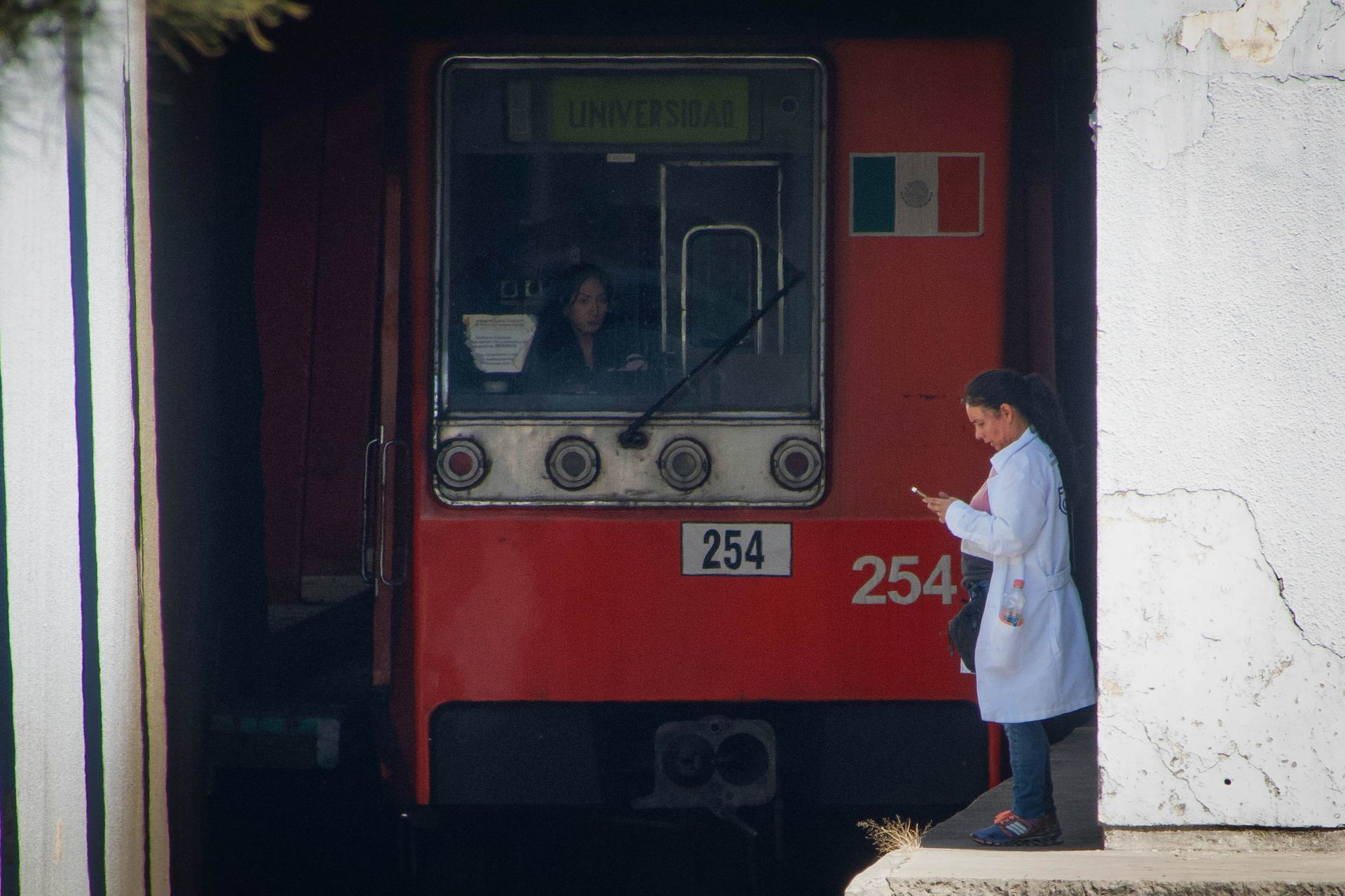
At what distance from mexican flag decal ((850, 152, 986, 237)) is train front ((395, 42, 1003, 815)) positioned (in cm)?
1

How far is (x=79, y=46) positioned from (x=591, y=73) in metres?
1.35

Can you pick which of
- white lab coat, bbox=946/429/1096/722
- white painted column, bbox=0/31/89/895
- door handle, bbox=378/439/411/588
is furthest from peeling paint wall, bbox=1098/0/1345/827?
white painted column, bbox=0/31/89/895

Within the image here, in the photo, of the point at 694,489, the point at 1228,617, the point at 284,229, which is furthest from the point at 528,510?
the point at 1228,617

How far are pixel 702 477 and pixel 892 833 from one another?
1094 millimetres

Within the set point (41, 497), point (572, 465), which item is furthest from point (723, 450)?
point (41, 497)

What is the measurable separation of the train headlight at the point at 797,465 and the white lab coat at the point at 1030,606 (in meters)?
0.44

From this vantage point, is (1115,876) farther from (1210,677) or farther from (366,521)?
(366,521)

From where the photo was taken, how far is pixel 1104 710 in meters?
3.68

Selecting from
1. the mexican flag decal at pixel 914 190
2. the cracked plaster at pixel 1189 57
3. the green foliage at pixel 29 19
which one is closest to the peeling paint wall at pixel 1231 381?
the cracked plaster at pixel 1189 57

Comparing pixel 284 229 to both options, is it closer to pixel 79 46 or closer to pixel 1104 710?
pixel 79 46

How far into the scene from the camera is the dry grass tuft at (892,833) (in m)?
4.29

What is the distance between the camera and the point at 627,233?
14.1ft

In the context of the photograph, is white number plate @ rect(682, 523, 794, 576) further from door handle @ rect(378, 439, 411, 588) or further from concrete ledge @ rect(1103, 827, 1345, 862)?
concrete ledge @ rect(1103, 827, 1345, 862)

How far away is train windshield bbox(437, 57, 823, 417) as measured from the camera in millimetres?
4242
